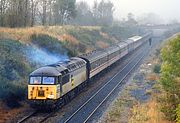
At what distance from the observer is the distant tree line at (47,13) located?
46.3m

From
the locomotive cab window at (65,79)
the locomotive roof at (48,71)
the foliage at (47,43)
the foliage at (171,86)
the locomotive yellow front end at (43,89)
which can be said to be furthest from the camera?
the foliage at (47,43)

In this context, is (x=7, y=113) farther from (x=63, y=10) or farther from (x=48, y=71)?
(x=63, y=10)

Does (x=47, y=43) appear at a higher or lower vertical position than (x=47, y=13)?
lower

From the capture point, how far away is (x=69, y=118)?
912 inches

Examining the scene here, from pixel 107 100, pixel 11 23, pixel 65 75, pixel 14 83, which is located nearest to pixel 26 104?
pixel 14 83

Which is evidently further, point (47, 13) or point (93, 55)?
point (47, 13)

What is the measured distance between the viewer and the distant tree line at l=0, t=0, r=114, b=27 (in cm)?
4634

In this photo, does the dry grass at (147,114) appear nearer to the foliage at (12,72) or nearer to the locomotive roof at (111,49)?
the foliage at (12,72)

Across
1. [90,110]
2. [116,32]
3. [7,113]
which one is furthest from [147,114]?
[116,32]

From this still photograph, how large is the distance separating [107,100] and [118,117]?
5.58 metres

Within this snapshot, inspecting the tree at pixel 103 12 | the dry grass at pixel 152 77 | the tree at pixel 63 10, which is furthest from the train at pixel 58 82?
the tree at pixel 103 12

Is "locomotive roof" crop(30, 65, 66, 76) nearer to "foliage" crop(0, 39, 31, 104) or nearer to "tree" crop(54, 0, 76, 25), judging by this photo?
"foliage" crop(0, 39, 31, 104)

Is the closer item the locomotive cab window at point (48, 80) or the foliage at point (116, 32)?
the locomotive cab window at point (48, 80)

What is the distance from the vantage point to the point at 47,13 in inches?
3063
